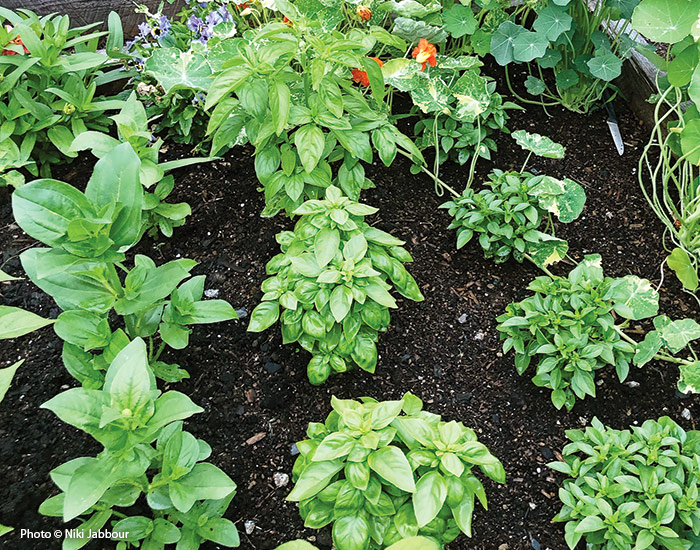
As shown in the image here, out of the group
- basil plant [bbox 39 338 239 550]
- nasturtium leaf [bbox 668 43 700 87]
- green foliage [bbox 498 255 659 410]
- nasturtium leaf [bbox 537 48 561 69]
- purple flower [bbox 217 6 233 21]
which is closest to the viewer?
basil plant [bbox 39 338 239 550]

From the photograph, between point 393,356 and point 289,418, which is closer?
point 289,418

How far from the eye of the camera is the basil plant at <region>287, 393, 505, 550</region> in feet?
3.97

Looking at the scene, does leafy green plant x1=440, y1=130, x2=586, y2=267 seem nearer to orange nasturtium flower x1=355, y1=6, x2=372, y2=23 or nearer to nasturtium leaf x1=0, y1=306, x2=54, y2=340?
orange nasturtium flower x1=355, y1=6, x2=372, y2=23

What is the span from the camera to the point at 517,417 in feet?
5.94

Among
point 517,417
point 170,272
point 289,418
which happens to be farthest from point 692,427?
point 170,272

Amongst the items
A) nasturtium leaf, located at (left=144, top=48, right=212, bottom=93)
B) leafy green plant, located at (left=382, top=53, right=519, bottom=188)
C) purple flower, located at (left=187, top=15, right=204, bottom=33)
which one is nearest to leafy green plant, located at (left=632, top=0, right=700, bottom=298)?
leafy green plant, located at (left=382, top=53, right=519, bottom=188)

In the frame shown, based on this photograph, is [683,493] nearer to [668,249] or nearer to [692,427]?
[692,427]

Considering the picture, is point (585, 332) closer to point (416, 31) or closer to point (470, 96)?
point (470, 96)

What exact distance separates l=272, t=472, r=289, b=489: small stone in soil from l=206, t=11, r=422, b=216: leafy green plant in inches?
32.9

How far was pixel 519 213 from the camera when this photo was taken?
200cm

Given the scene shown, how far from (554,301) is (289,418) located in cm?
88

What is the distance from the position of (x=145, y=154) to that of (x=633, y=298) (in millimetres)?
1571

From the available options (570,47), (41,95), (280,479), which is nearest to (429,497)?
(280,479)

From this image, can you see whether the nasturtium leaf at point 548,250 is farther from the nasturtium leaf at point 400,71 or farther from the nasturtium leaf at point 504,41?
the nasturtium leaf at point 504,41
